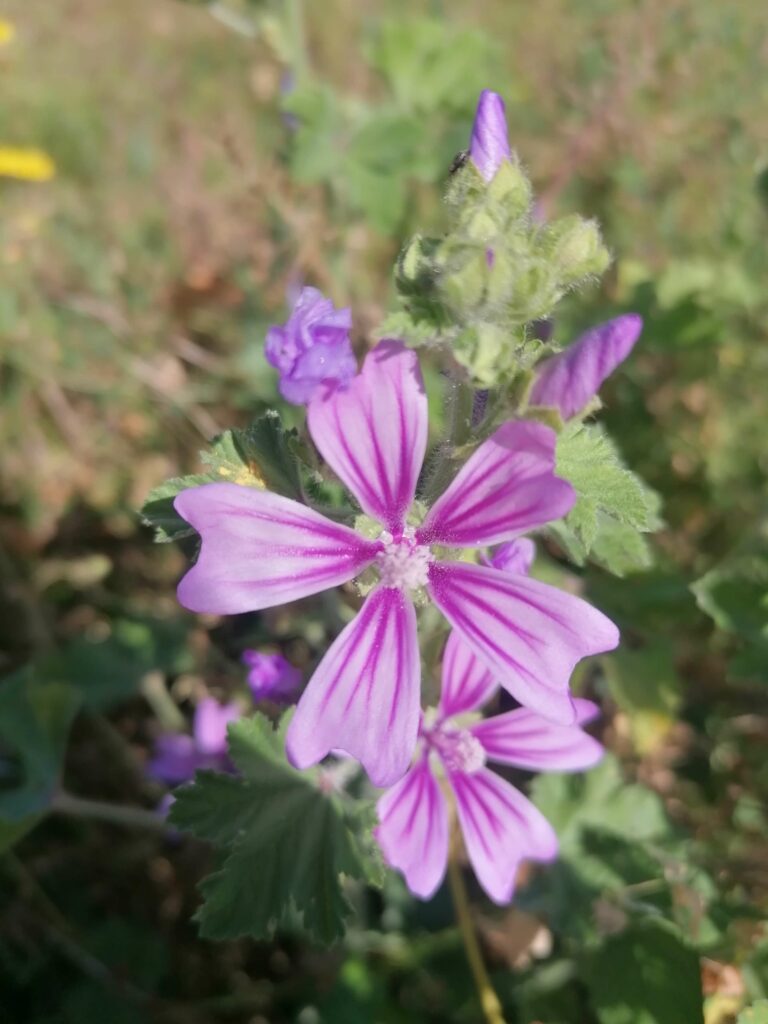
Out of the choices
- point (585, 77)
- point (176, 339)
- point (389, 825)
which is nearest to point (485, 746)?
point (389, 825)

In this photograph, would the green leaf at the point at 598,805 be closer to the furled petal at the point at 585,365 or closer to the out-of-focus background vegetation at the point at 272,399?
the out-of-focus background vegetation at the point at 272,399

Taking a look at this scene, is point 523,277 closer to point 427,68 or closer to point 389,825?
point 389,825

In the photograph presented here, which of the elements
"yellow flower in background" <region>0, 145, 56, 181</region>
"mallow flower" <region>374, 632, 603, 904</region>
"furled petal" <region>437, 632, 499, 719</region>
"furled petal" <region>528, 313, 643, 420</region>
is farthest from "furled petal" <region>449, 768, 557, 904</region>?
Result: "yellow flower in background" <region>0, 145, 56, 181</region>

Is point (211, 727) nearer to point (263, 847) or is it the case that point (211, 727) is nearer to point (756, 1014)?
point (263, 847)

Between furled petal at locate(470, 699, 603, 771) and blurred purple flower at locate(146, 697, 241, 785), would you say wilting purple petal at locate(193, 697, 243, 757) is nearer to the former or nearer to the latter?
blurred purple flower at locate(146, 697, 241, 785)

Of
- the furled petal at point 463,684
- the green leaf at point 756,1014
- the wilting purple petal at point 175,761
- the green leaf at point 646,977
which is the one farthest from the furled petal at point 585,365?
the wilting purple petal at point 175,761

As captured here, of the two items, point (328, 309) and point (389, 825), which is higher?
point (328, 309)

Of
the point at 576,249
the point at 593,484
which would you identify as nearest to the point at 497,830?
the point at 593,484

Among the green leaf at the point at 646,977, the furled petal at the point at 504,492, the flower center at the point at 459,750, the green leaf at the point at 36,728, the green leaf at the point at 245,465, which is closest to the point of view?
the furled petal at the point at 504,492
